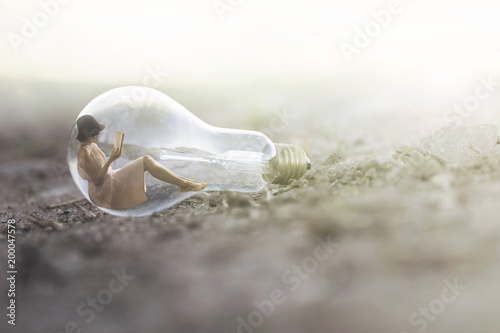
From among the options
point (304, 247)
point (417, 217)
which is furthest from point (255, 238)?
point (417, 217)

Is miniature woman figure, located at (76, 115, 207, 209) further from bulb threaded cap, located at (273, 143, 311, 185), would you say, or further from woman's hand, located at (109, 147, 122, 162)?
bulb threaded cap, located at (273, 143, 311, 185)

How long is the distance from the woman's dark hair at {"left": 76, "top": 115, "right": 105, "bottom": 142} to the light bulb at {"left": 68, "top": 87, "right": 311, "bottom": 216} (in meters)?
0.04

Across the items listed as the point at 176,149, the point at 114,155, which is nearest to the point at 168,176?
the point at 176,149

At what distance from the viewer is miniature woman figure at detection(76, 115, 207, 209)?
84.0 inches

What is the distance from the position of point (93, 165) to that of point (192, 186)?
522mm

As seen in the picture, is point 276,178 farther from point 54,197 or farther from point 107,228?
point 54,197

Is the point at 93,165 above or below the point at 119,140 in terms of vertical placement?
below

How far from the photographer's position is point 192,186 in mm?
2359

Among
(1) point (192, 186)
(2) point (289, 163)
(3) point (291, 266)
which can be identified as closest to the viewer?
(3) point (291, 266)

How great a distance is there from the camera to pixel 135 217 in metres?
2.32

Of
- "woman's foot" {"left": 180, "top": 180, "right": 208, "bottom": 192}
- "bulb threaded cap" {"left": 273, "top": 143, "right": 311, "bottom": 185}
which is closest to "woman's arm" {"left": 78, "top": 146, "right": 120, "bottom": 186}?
"woman's foot" {"left": 180, "top": 180, "right": 208, "bottom": 192}

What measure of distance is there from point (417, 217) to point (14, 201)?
9.79ft

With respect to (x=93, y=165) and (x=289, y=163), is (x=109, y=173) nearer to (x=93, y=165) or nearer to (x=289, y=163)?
(x=93, y=165)

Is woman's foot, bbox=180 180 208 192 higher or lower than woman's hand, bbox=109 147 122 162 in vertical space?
lower
